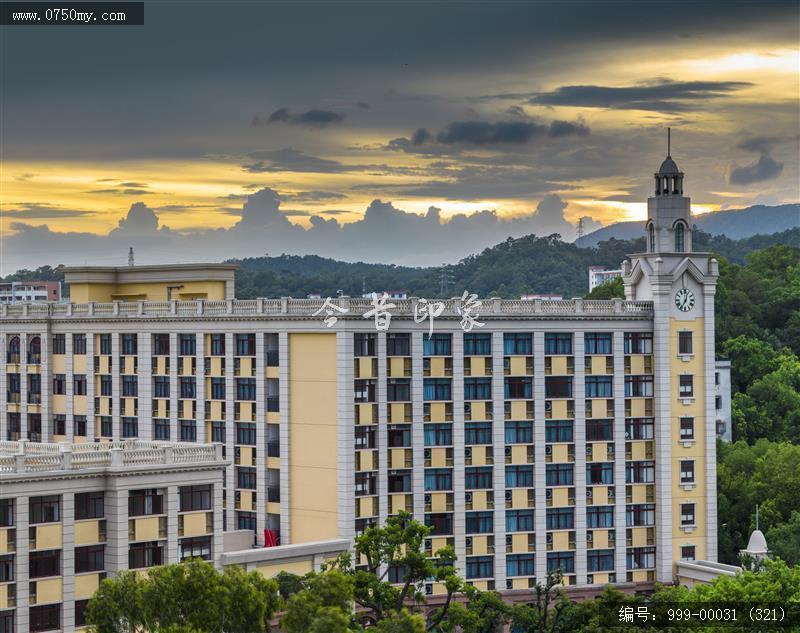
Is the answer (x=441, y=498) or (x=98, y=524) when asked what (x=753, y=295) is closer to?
(x=441, y=498)

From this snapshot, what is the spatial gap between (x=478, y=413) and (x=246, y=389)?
13812mm

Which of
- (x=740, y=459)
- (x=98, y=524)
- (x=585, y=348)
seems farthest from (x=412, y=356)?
(x=740, y=459)

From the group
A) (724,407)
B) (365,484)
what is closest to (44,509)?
(365,484)

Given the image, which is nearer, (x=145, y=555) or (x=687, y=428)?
(x=145, y=555)

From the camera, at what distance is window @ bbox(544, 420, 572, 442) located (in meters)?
110

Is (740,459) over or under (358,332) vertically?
under

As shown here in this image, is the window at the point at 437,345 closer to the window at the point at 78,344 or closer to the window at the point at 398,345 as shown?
the window at the point at 398,345

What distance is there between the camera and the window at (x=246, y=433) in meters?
108

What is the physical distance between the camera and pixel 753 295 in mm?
193375

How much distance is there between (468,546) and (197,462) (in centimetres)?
2637

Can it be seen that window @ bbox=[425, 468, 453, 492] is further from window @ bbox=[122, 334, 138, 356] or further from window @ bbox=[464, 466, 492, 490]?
window @ bbox=[122, 334, 138, 356]

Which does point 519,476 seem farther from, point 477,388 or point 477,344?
point 477,344

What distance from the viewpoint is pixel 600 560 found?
110500mm

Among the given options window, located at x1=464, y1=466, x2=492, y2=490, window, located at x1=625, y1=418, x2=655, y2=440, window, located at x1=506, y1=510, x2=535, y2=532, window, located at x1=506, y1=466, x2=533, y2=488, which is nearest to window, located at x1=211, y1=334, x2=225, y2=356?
window, located at x1=464, y1=466, x2=492, y2=490
